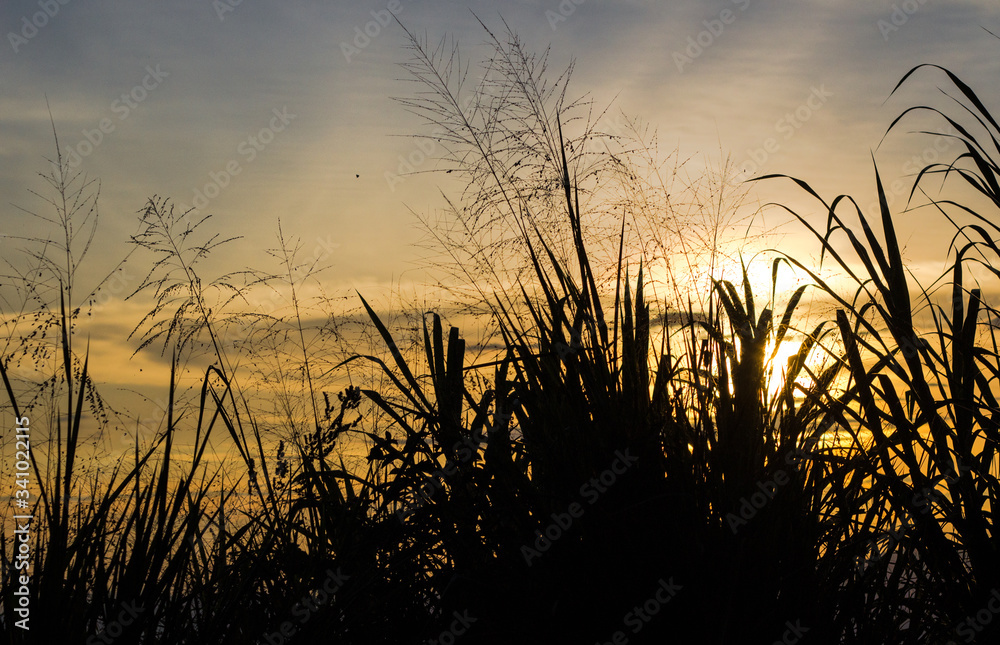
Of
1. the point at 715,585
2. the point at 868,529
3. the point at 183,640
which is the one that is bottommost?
the point at 183,640

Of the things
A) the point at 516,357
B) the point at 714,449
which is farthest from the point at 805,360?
the point at 516,357

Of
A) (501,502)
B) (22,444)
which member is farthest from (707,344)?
(22,444)

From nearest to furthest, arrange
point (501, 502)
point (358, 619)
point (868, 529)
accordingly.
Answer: point (358, 619)
point (501, 502)
point (868, 529)

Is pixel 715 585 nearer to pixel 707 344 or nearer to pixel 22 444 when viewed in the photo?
pixel 707 344

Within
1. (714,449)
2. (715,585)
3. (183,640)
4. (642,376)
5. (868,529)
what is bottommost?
(183,640)

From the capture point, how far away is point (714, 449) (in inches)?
72.3

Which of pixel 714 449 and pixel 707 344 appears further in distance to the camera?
pixel 707 344

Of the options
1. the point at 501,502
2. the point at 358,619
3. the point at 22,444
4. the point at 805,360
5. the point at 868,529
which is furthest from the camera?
the point at 805,360

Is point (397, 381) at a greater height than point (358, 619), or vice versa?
point (397, 381)

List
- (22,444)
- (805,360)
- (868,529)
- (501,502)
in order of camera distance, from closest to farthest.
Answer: (22,444), (501,502), (868,529), (805,360)

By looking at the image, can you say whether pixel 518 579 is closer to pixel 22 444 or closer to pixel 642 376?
pixel 642 376

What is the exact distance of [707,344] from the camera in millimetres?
2059

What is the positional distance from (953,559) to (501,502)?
112 cm

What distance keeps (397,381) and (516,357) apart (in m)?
0.32
